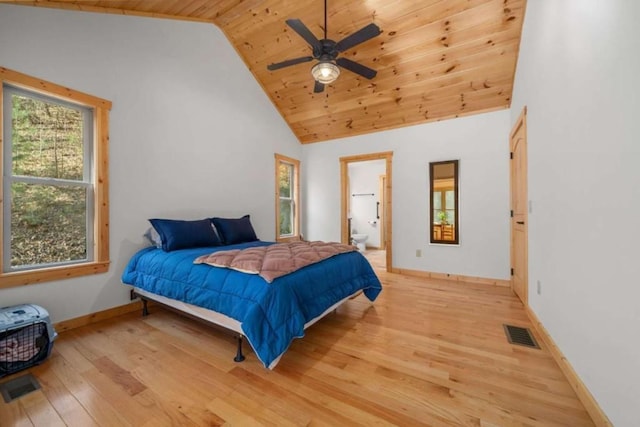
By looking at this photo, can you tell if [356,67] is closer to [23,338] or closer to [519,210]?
[519,210]

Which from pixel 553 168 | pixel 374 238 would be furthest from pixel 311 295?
pixel 374 238

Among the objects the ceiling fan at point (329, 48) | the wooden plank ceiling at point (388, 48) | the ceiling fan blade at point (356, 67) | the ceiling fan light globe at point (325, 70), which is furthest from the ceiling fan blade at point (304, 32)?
the wooden plank ceiling at point (388, 48)

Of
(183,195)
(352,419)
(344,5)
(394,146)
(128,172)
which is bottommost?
(352,419)

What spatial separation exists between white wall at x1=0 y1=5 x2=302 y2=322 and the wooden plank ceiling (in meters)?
0.19

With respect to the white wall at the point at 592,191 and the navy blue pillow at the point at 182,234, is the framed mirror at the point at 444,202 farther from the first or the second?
the navy blue pillow at the point at 182,234

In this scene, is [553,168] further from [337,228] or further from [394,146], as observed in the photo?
[337,228]

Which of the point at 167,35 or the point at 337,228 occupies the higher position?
the point at 167,35

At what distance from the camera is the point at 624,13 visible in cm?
110

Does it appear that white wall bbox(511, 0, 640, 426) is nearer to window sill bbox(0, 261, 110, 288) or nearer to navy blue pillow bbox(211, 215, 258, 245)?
navy blue pillow bbox(211, 215, 258, 245)

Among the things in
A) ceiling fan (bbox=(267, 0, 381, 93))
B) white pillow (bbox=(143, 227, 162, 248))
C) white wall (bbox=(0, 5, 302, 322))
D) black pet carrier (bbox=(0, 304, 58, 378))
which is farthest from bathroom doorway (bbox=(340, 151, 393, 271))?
black pet carrier (bbox=(0, 304, 58, 378))

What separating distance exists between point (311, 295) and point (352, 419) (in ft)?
2.69

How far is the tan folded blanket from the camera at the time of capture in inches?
72.4

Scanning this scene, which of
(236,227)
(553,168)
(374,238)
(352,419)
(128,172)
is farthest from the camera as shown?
(374,238)

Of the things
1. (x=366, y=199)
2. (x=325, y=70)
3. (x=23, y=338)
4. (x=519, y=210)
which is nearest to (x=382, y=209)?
(x=366, y=199)
